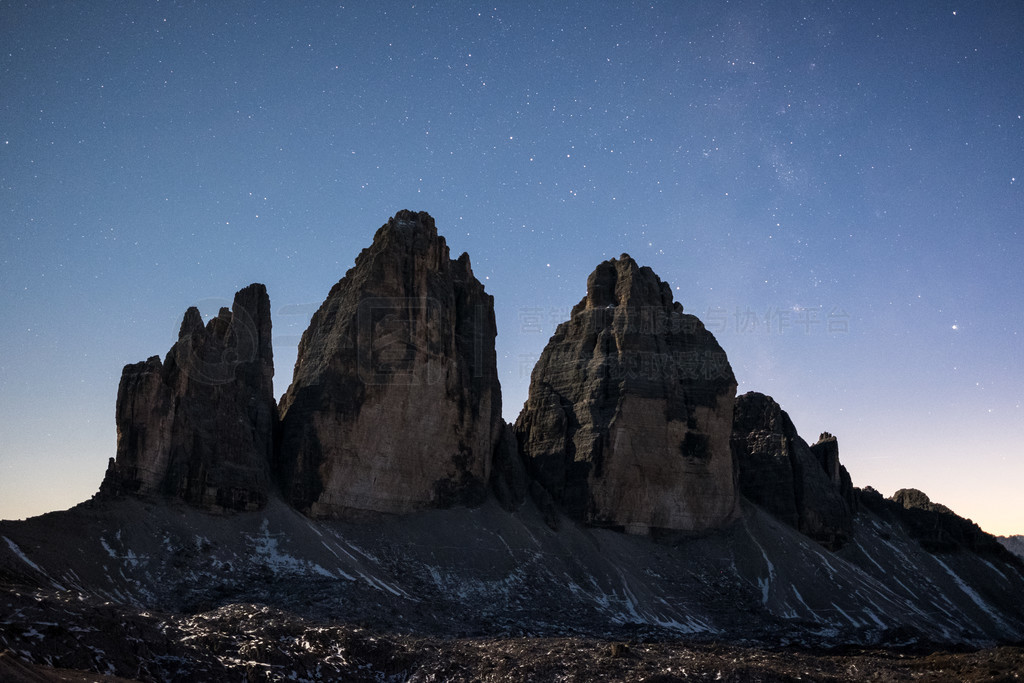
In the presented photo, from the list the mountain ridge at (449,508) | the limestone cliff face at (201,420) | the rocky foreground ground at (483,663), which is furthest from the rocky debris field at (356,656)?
the limestone cliff face at (201,420)

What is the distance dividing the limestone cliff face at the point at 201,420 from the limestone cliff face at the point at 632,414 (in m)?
26.0

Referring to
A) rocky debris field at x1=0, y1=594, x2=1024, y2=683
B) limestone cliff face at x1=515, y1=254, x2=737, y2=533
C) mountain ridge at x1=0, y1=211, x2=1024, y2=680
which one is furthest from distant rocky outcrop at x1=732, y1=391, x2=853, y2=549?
rocky debris field at x1=0, y1=594, x2=1024, y2=683

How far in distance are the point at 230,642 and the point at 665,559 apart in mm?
44642

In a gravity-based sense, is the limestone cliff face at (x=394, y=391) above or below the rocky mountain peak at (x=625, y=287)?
below

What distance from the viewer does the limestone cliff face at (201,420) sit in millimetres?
51938

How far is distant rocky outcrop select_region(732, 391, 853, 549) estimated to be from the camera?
285ft

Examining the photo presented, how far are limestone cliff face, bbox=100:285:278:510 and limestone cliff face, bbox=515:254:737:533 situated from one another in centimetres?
2603

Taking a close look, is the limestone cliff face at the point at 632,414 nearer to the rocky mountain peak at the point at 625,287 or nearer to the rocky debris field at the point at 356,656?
the rocky mountain peak at the point at 625,287

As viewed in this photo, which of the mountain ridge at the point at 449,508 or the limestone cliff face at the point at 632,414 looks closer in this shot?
the mountain ridge at the point at 449,508

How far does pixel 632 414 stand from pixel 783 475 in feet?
61.7

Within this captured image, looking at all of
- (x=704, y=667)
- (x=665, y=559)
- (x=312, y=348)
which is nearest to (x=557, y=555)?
(x=665, y=559)

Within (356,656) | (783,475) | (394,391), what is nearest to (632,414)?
(783,475)

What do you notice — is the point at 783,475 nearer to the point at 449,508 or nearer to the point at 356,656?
the point at 449,508

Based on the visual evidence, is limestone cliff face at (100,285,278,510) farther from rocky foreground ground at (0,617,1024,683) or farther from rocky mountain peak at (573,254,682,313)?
rocky mountain peak at (573,254,682,313)
